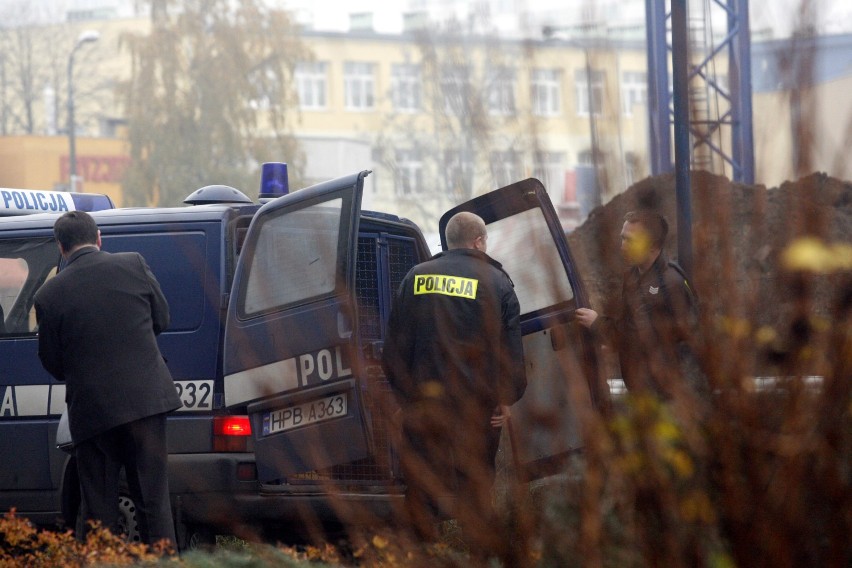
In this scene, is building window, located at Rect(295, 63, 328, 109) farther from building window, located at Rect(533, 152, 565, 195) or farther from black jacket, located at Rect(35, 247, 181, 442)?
building window, located at Rect(533, 152, 565, 195)

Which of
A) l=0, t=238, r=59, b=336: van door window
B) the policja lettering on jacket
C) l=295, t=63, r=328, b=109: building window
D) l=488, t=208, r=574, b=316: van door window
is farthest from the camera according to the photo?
l=295, t=63, r=328, b=109: building window

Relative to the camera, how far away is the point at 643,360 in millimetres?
2639

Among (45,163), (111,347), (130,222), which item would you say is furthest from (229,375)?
(45,163)

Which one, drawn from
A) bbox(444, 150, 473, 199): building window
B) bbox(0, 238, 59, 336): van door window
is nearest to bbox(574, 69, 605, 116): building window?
bbox(444, 150, 473, 199): building window

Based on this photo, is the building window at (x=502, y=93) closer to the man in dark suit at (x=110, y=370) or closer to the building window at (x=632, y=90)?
the building window at (x=632, y=90)

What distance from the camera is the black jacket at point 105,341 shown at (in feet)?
18.3

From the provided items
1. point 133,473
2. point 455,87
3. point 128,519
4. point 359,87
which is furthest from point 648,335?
point 359,87

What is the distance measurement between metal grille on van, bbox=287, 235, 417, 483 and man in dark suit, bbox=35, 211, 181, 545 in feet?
2.24

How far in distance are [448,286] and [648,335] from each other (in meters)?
2.97

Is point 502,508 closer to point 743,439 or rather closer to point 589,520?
point 589,520

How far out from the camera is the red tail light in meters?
5.95

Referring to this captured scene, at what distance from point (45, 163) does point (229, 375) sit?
42.6 metres

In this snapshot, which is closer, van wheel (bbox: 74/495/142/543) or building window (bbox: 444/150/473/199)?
building window (bbox: 444/150/473/199)

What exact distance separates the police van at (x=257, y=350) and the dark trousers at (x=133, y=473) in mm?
307
